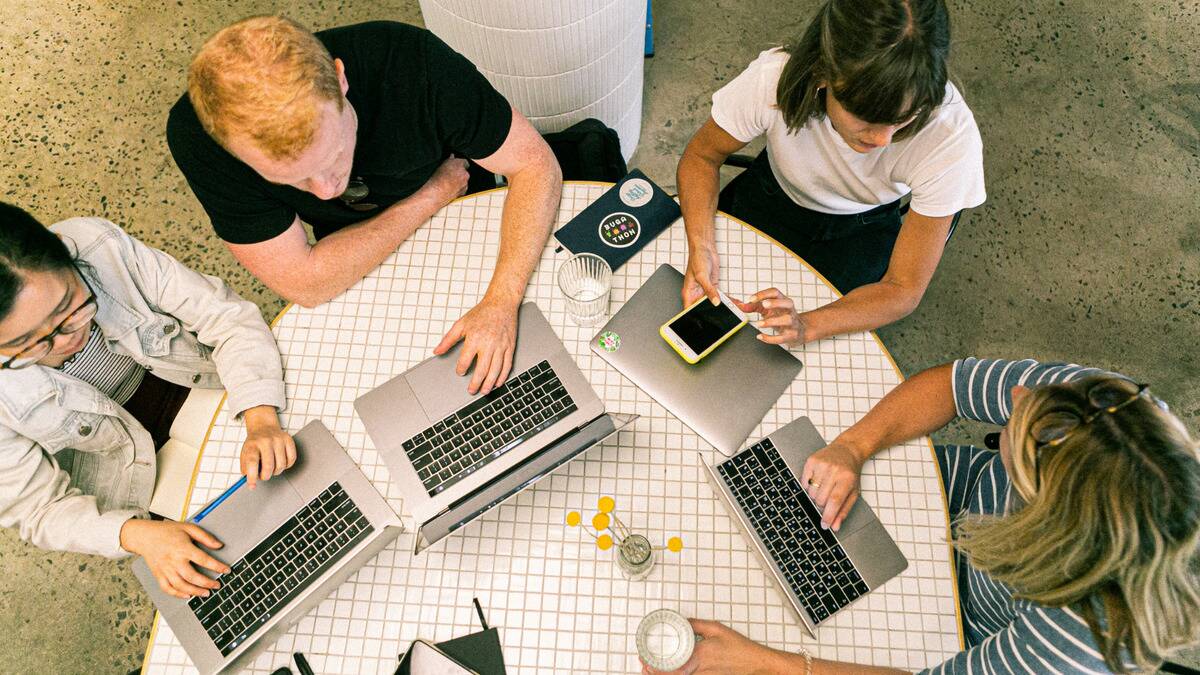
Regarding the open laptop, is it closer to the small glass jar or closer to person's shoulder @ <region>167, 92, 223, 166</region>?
the small glass jar

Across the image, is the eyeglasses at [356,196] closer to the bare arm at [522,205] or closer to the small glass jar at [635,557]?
the bare arm at [522,205]

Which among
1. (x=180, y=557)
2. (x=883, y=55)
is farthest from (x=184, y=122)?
(x=883, y=55)

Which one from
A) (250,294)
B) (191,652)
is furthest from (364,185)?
(250,294)

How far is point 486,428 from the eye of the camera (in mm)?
1310

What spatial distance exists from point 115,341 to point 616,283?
3.18 ft

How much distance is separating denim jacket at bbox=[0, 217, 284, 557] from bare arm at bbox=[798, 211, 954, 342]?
1.02 metres

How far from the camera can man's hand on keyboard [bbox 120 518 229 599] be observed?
1185mm

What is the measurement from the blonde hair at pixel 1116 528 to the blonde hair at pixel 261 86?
45.4 inches

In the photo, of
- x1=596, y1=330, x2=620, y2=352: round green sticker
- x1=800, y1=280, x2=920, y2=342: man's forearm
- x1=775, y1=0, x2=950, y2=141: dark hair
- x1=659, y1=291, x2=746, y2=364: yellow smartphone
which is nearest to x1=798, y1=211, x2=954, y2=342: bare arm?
x1=800, y1=280, x2=920, y2=342: man's forearm

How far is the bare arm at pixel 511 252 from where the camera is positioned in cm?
134

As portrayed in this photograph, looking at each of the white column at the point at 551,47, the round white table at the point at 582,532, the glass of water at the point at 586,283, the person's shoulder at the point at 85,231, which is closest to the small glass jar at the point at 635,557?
the round white table at the point at 582,532

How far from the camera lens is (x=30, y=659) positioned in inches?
77.4

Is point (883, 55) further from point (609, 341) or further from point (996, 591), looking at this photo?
point (996, 591)

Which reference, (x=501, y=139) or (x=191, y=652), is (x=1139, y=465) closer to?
(x=501, y=139)
